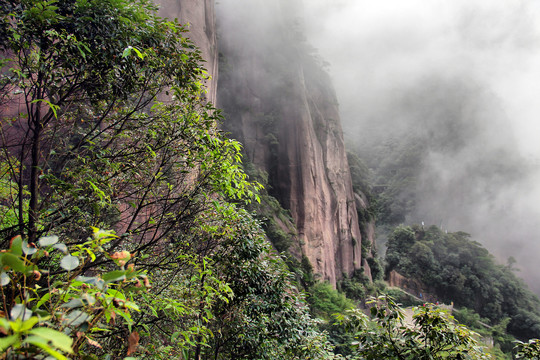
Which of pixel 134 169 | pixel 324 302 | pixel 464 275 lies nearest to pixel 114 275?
pixel 134 169

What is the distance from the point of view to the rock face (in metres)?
16.8

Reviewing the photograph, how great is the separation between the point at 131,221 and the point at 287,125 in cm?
1633

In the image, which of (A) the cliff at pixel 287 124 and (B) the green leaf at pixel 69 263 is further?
(A) the cliff at pixel 287 124

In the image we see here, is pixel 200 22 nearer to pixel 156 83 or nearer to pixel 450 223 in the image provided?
pixel 156 83

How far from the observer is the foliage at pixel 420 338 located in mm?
2277

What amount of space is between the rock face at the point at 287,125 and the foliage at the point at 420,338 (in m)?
12.4

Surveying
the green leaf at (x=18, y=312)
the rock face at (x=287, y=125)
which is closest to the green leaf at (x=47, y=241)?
the green leaf at (x=18, y=312)

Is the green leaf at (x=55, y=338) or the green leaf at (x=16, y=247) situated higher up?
the green leaf at (x=16, y=247)

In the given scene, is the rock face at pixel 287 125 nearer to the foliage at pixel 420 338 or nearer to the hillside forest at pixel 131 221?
the hillside forest at pixel 131 221

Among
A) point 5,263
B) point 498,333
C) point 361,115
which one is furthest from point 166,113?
point 361,115

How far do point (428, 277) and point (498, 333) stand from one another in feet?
20.3

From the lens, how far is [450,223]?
4497 centimetres

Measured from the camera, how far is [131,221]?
2465 mm

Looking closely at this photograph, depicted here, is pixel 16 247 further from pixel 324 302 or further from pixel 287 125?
pixel 287 125
